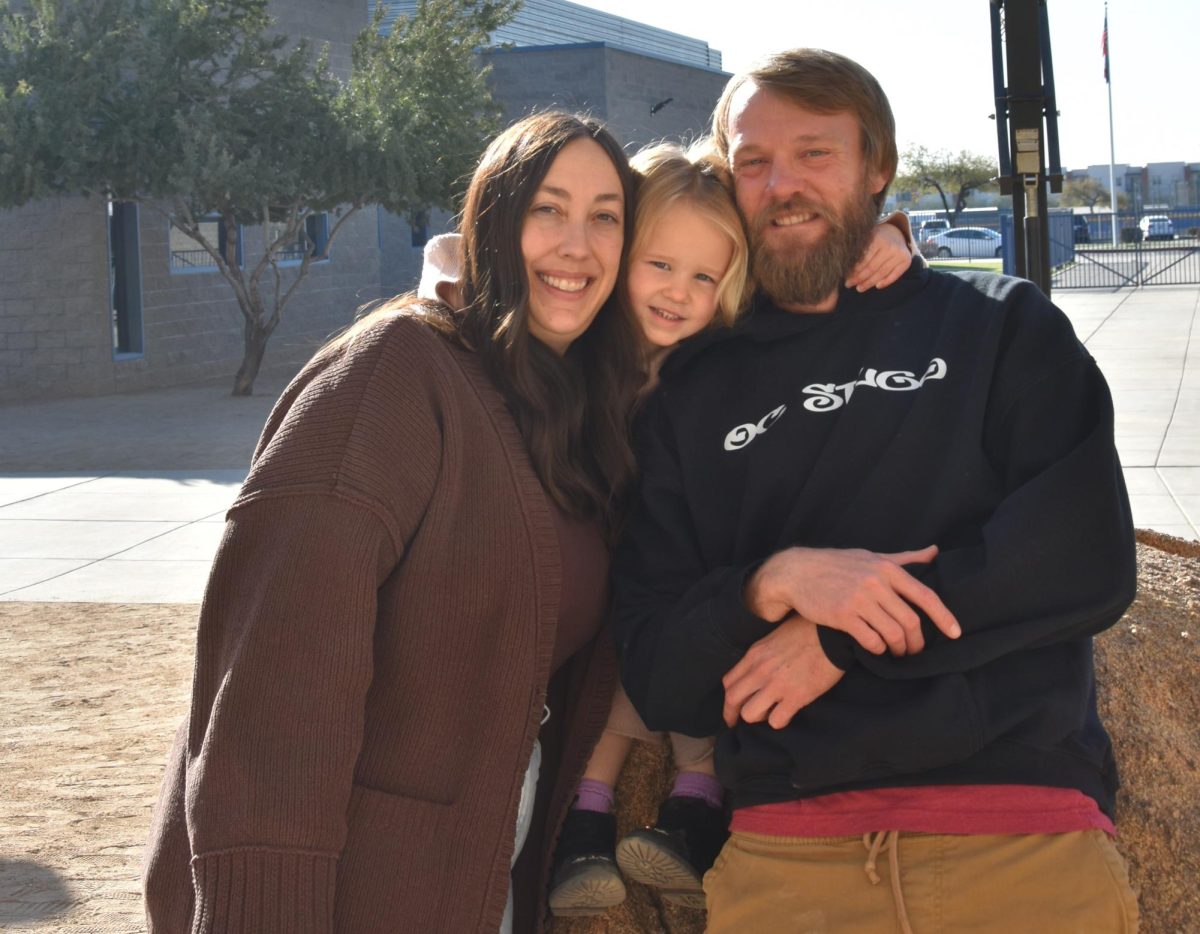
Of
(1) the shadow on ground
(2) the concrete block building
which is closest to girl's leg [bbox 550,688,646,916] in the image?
(1) the shadow on ground

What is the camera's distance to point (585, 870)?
2840 mm

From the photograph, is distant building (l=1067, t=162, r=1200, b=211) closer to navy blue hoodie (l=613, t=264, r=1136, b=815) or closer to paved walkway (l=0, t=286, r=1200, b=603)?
paved walkway (l=0, t=286, r=1200, b=603)

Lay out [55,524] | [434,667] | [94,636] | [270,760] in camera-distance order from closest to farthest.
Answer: [270,760]
[434,667]
[94,636]
[55,524]

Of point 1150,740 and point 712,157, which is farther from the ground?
point 712,157

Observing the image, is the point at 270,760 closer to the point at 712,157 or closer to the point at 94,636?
the point at 712,157

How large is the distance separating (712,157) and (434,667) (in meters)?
1.58

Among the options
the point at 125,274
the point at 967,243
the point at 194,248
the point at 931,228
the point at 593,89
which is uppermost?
the point at 593,89

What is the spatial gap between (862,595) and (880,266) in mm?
891

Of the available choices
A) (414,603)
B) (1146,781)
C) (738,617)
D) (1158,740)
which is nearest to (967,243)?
(1158,740)

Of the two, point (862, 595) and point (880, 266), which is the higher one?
point (880, 266)

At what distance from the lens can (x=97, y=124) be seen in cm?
1530

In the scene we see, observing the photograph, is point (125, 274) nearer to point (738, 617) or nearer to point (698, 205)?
point (698, 205)

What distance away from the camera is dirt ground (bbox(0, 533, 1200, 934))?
3135 millimetres

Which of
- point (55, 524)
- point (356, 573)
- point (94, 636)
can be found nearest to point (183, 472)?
point (55, 524)
